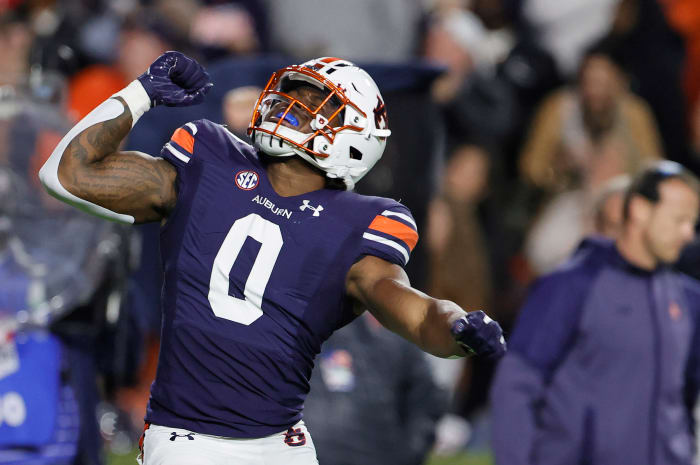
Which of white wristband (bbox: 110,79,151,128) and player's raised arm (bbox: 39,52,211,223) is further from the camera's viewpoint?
white wristband (bbox: 110,79,151,128)

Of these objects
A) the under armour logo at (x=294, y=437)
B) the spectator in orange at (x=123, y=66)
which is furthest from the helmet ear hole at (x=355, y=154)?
the spectator in orange at (x=123, y=66)

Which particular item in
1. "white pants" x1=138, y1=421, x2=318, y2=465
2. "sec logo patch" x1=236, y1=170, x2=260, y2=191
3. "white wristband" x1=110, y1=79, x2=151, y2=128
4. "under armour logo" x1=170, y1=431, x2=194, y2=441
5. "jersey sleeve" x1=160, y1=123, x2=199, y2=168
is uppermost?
"white wristband" x1=110, y1=79, x2=151, y2=128

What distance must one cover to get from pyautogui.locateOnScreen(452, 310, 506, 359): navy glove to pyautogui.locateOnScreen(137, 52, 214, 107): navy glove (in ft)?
4.15

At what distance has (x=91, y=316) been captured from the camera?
6035mm

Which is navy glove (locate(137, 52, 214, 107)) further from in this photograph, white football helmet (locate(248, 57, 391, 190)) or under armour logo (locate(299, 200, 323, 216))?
under armour logo (locate(299, 200, 323, 216))

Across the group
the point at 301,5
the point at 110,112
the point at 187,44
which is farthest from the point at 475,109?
the point at 110,112

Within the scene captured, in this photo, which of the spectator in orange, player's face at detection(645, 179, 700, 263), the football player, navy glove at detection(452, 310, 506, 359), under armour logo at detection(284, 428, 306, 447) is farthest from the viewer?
the spectator in orange

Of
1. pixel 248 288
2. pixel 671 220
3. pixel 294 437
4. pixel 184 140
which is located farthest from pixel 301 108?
pixel 671 220

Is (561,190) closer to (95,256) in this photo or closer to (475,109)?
(475,109)

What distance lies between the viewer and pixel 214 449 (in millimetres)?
3881

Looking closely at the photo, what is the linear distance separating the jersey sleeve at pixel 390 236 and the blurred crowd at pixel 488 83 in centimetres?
395

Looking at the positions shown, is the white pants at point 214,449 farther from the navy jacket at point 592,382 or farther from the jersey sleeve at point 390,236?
the navy jacket at point 592,382

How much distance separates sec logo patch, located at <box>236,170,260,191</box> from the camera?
4.11m

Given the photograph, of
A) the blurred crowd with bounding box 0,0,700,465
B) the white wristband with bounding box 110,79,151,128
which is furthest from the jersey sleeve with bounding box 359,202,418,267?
→ the blurred crowd with bounding box 0,0,700,465
